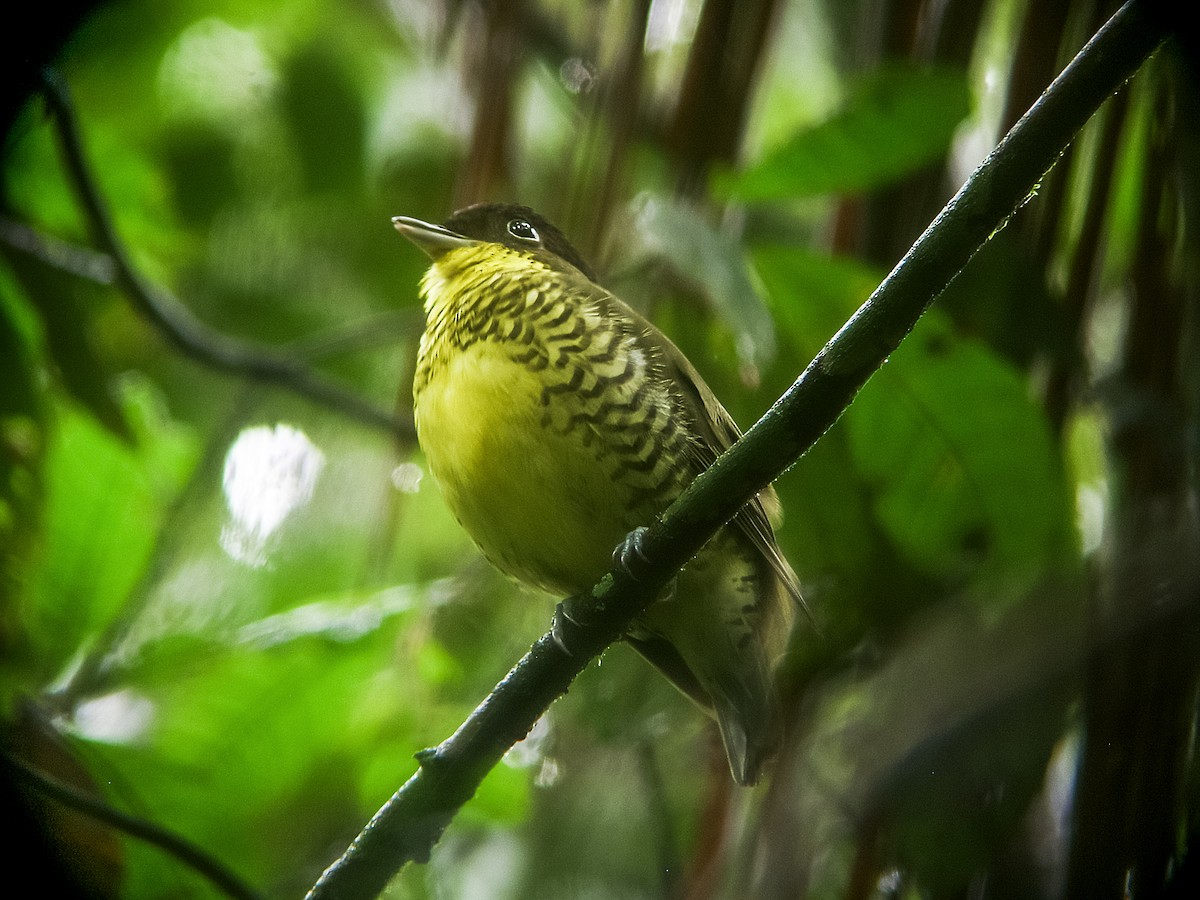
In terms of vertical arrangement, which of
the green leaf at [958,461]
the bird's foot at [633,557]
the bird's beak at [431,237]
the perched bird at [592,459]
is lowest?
the bird's foot at [633,557]

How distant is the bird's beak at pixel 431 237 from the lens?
3.12 meters

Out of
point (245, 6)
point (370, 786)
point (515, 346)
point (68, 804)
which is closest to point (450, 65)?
point (245, 6)

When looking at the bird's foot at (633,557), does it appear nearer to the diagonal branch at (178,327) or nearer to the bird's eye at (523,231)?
the bird's eye at (523,231)

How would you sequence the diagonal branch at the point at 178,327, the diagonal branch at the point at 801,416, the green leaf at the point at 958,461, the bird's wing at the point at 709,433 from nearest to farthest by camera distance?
1. the diagonal branch at the point at 801,416
2. the bird's wing at the point at 709,433
3. the green leaf at the point at 958,461
4. the diagonal branch at the point at 178,327

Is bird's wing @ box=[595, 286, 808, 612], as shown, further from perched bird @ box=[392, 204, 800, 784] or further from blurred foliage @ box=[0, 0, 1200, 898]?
blurred foliage @ box=[0, 0, 1200, 898]

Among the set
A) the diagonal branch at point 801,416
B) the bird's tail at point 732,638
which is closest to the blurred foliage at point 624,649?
the bird's tail at point 732,638

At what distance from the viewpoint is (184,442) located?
424 cm

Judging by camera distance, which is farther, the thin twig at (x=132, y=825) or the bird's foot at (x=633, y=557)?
the thin twig at (x=132, y=825)

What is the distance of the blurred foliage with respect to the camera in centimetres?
284

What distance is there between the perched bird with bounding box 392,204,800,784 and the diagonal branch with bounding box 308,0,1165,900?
1.60 ft

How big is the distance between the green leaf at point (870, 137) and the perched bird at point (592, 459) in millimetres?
435

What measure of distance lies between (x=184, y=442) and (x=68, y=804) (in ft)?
6.24

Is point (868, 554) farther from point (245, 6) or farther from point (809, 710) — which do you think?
point (245, 6)

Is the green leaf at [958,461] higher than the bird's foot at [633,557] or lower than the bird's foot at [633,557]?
higher
